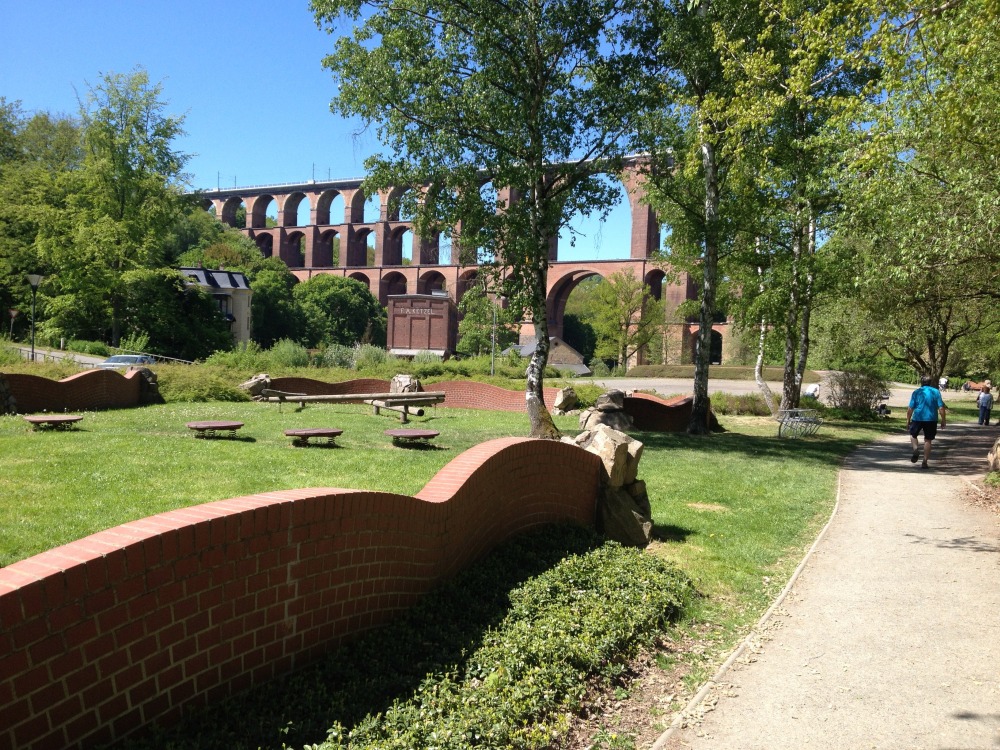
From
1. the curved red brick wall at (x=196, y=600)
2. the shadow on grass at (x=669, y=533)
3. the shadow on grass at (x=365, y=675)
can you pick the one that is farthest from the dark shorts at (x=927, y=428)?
the curved red brick wall at (x=196, y=600)

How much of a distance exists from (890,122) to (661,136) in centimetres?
724

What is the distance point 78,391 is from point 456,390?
12115 millimetres

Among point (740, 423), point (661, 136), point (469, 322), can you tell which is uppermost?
point (661, 136)

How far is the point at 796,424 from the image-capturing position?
2028 centimetres

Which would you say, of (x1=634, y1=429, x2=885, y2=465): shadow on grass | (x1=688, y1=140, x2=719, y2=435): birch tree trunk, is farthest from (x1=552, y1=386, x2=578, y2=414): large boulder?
(x1=634, y1=429, x2=885, y2=465): shadow on grass

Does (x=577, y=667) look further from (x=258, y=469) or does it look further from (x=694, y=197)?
(x=694, y=197)

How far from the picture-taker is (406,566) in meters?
4.64

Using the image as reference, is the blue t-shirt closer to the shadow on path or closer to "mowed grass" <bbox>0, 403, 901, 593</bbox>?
the shadow on path

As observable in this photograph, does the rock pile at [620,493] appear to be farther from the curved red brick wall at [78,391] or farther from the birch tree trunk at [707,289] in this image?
the curved red brick wall at [78,391]

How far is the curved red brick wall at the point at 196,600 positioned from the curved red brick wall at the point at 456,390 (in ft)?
63.9

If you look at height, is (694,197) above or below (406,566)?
above

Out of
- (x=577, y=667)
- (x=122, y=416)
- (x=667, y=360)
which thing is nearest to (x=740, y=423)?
(x=122, y=416)

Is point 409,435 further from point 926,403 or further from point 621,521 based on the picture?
point 926,403

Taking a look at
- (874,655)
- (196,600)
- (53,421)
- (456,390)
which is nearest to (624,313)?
(456,390)
